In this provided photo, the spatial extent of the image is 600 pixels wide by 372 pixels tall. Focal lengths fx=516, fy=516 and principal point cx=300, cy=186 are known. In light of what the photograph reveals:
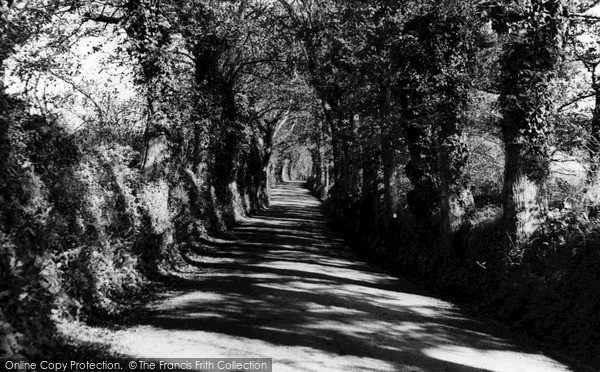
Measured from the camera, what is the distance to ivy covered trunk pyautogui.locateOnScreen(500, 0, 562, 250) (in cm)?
1002

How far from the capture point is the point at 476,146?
88.6ft

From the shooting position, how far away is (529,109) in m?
10.1

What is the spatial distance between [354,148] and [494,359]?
18965 mm

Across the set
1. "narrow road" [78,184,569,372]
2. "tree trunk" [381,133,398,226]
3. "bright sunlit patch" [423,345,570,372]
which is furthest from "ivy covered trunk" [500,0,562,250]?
"tree trunk" [381,133,398,226]

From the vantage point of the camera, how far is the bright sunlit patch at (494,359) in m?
6.81

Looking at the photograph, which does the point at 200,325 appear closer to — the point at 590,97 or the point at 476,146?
the point at 590,97

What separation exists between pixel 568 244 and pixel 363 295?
4.18 meters

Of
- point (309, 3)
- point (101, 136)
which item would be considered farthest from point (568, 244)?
point (309, 3)

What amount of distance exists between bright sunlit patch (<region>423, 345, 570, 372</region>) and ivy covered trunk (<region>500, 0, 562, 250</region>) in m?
3.13

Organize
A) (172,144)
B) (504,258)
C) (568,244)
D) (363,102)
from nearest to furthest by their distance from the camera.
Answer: (568,244) → (504,258) → (172,144) → (363,102)

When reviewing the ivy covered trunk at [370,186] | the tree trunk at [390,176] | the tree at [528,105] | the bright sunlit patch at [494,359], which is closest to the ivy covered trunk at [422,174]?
the tree trunk at [390,176]

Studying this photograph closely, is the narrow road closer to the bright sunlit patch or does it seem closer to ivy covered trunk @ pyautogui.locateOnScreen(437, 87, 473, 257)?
the bright sunlit patch

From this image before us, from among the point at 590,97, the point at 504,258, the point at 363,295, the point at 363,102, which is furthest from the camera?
the point at 363,102

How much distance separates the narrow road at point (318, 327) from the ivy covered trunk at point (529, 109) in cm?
236
